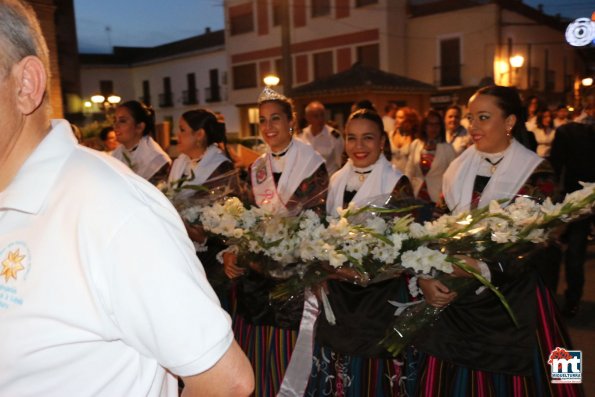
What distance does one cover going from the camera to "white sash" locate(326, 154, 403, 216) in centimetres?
374

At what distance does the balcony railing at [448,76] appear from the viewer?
25594 mm

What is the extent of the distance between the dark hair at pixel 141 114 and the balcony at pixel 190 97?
34461mm

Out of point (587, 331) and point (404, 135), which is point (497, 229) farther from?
point (404, 135)

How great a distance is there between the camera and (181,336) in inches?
43.4

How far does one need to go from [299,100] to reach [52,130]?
77.9 ft

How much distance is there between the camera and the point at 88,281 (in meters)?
1.12

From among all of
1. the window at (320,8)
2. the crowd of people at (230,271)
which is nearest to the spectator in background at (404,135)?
the crowd of people at (230,271)

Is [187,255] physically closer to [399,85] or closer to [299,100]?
[399,85]

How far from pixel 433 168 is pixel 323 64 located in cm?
2269

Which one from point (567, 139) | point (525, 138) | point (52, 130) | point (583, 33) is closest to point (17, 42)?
point (52, 130)

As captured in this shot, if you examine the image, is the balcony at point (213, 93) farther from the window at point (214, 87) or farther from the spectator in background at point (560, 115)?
the spectator in background at point (560, 115)

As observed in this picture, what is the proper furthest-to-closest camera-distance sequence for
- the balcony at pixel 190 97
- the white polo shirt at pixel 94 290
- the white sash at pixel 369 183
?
the balcony at pixel 190 97, the white sash at pixel 369 183, the white polo shirt at pixel 94 290

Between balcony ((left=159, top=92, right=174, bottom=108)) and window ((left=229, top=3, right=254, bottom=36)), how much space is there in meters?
9.87

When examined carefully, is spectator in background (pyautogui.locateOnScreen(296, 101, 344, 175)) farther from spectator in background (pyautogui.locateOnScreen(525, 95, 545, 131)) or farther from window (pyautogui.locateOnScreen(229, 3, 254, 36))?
window (pyautogui.locateOnScreen(229, 3, 254, 36))
